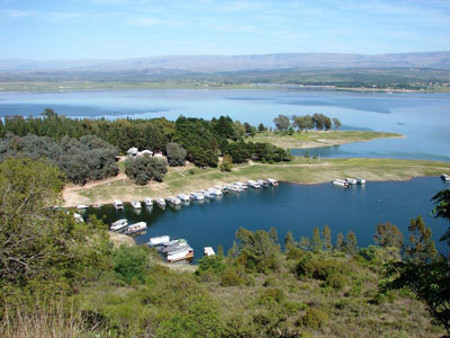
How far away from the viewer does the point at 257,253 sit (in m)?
16.5

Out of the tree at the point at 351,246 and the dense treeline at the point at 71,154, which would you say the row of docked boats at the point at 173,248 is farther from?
the dense treeline at the point at 71,154

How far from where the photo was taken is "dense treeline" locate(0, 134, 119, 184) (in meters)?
29.0

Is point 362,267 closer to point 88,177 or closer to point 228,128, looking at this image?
point 88,177

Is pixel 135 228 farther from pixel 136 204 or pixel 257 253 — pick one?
pixel 257 253

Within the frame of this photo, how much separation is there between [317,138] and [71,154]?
106 ft

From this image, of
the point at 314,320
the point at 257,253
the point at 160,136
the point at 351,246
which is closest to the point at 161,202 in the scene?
the point at 160,136

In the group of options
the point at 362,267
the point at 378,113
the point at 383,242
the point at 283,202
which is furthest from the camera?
the point at 378,113

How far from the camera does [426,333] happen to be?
7836 mm

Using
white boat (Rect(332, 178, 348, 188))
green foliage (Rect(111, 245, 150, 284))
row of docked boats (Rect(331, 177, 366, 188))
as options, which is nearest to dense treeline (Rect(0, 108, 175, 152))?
white boat (Rect(332, 178, 348, 188))

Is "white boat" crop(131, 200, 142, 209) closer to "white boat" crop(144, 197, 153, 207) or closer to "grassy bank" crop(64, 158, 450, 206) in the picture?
"white boat" crop(144, 197, 153, 207)

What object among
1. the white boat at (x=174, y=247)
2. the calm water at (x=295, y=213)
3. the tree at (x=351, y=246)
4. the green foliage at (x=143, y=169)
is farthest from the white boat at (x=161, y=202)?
the tree at (x=351, y=246)

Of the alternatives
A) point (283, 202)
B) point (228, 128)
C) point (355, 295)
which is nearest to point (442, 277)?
point (355, 295)

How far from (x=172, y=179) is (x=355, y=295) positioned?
Result: 2251 centimetres

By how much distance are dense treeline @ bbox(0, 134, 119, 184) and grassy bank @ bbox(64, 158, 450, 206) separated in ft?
2.80
